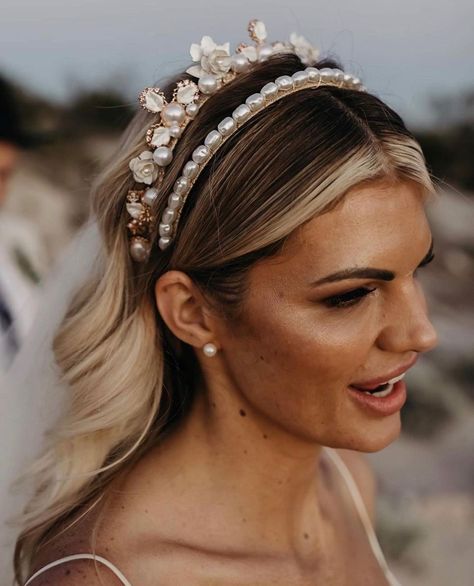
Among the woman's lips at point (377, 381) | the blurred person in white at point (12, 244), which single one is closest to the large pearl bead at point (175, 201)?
the woman's lips at point (377, 381)

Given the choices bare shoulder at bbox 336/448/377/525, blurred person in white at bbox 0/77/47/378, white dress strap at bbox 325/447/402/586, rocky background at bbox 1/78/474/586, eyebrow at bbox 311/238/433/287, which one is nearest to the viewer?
eyebrow at bbox 311/238/433/287

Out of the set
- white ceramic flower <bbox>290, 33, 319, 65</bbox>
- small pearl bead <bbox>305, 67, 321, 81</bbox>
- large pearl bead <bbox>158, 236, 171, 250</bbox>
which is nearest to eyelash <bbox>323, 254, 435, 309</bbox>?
large pearl bead <bbox>158, 236, 171, 250</bbox>

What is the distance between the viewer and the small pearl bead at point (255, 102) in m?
1.98

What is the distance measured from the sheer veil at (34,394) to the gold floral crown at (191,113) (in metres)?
0.34

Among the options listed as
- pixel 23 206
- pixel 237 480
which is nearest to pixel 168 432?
pixel 237 480

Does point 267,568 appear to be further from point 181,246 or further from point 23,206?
point 23,206

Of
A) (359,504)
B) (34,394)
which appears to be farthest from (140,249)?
(359,504)

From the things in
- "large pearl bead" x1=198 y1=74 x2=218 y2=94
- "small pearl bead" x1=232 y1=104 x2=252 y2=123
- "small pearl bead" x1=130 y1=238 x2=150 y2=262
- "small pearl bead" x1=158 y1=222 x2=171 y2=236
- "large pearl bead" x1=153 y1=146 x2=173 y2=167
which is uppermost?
"large pearl bead" x1=198 y1=74 x2=218 y2=94

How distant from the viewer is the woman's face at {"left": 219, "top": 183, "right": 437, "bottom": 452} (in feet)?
6.33

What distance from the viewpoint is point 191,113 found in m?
2.07

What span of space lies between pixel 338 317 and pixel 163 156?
0.56 metres

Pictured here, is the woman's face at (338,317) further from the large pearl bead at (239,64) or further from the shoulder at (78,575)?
the shoulder at (78,575)

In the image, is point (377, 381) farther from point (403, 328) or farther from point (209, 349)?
point (209, 349)

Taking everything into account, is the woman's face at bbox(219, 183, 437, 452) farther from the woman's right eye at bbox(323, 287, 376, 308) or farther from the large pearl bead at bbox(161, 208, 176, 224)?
the large pearl bead at bbox(161, 208, 176, 224)
